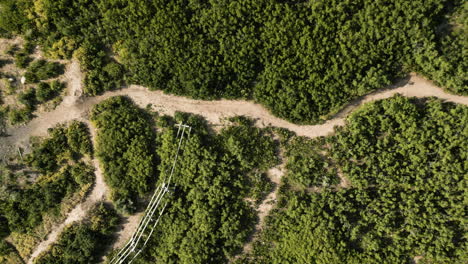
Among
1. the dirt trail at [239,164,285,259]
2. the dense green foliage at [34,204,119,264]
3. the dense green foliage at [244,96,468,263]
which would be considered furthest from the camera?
the dirt trail at [239,164,285,259]

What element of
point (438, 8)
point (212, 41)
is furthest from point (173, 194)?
point (438, 8)

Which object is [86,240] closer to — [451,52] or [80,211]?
[80,211]

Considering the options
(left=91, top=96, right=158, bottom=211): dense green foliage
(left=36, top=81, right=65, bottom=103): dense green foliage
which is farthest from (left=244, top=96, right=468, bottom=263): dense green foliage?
(left=36, top=81, right=65, bottom=103): dense green foliage

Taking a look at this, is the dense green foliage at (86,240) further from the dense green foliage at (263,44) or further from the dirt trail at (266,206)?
the dirt trail at (266,206)

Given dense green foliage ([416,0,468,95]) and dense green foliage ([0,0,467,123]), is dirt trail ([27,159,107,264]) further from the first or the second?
dense green foliage ([416,0,468,95])

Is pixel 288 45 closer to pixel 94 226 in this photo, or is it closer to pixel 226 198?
pixel 226 198

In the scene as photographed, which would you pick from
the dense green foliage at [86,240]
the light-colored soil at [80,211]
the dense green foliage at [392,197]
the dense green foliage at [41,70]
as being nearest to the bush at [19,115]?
the dense green foliage at [41,70]

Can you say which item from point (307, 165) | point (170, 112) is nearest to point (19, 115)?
point (170, 112)
